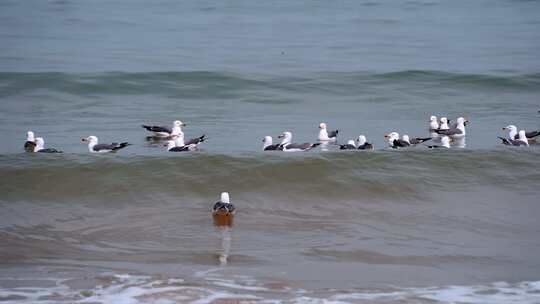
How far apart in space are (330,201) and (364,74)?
49.3 feet

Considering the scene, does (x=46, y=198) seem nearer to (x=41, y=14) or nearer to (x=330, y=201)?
(x=330, y=201)

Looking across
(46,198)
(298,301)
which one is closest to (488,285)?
(298,301)

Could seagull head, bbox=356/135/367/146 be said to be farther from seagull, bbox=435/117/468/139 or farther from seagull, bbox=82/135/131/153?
seagull, bbox=82/135/131/153

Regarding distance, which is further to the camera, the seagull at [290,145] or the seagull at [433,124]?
the seagull at [433,124]

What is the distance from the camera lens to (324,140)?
68.8 feet

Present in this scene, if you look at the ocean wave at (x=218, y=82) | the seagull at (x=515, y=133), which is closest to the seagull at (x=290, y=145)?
the seagull at (x=515, y=133)

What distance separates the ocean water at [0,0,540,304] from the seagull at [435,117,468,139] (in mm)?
360

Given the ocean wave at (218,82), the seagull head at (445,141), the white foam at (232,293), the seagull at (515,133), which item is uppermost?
the ocean wave at (218,82)

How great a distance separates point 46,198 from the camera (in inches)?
595

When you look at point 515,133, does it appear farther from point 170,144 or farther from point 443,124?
point 170,144

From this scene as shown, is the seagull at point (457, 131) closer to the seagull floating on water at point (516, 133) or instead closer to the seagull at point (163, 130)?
the seagull floating on water at point (516, 133)

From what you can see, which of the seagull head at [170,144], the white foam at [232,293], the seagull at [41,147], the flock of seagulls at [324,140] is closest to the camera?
the white foam at [232,293]

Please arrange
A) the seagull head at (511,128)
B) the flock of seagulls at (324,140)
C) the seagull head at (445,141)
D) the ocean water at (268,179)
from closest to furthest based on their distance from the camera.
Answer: the ocean water at (268,179) → the flock of seagulls at (324,140) → the seagull head at (445,141) → the seagull head at (511,128)

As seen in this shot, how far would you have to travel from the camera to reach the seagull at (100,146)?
60.7 feet
